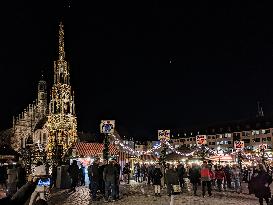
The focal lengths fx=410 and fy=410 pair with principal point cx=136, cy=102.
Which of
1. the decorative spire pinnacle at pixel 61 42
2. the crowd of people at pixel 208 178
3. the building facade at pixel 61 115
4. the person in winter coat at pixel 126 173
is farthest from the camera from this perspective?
the decorative spire pinnacle at pixel 61 42

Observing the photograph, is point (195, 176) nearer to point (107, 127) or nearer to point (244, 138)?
point (107, 127)

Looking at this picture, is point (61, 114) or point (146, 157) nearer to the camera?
point (146, 157)

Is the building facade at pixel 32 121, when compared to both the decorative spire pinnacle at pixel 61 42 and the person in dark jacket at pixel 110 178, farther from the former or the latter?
the person in dark jacket at pixel 110 178

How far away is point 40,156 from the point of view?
133 ft

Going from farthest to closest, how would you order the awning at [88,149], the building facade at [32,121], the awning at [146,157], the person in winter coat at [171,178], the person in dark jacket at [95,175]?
the building facade at [32,121] → the awning at [146,157] → the awning at [88,149] → the person in winter coat at [171,178] → the person in dark jacket at [95,175]

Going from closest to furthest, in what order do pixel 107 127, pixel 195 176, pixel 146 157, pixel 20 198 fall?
pixel 20 198 → pixel 107 127 → pixel 195 176 → pixel 146 157

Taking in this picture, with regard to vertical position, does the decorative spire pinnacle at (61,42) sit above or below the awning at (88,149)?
above

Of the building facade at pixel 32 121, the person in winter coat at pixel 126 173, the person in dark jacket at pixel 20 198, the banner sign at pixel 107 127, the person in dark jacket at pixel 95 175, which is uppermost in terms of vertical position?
the building facade at pixel 32 121

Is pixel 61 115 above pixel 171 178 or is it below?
above

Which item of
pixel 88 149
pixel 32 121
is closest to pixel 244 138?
pixel 32 121

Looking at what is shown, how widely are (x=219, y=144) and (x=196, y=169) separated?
10534cm

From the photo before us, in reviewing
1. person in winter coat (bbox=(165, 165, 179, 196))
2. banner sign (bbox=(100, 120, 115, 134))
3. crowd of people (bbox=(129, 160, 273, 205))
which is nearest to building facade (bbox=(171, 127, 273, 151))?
crowd of people (bbox=(129, 160, 273, 205))

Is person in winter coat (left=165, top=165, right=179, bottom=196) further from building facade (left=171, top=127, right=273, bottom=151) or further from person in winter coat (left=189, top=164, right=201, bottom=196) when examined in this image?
building facade (left=171, top=127, right=273, bottom=151)

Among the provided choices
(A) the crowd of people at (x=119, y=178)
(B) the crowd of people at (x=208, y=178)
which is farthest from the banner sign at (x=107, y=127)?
(B) the crowd of people at (x=208, y=178)
